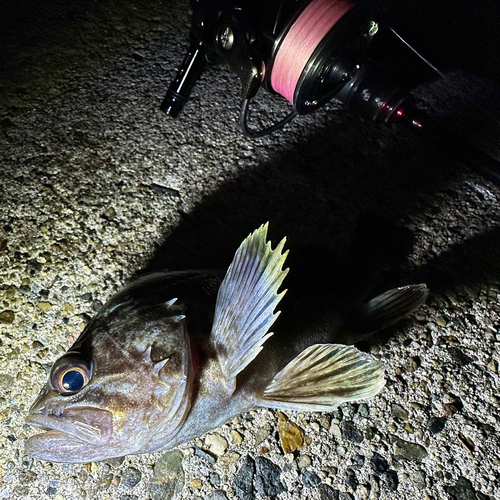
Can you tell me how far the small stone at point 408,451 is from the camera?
1.93 metres

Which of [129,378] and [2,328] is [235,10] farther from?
[2,328]

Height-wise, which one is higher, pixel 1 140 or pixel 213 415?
pixel 213 415

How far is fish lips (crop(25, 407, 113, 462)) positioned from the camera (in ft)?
4.49

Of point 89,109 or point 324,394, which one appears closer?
point 324,394

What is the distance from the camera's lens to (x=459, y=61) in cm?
304

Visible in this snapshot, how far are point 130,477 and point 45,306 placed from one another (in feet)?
2.56

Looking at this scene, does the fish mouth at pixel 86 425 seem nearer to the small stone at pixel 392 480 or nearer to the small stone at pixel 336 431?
the small stone at pixel 336 431

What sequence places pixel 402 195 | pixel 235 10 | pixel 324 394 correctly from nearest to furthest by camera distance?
1. pixel 324 394
2. pixel 235 10
3. pixel 402 195

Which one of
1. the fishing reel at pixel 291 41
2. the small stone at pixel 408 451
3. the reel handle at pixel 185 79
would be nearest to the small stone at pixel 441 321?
the small stone at pixel 408 451

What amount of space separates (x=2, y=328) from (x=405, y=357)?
5.55 ft

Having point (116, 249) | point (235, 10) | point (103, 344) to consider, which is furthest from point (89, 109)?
point (103, 344)

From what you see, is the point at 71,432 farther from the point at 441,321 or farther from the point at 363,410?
the point at 441,321

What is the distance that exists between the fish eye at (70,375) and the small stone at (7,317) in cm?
79

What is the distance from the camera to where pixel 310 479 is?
1893 millimetres
